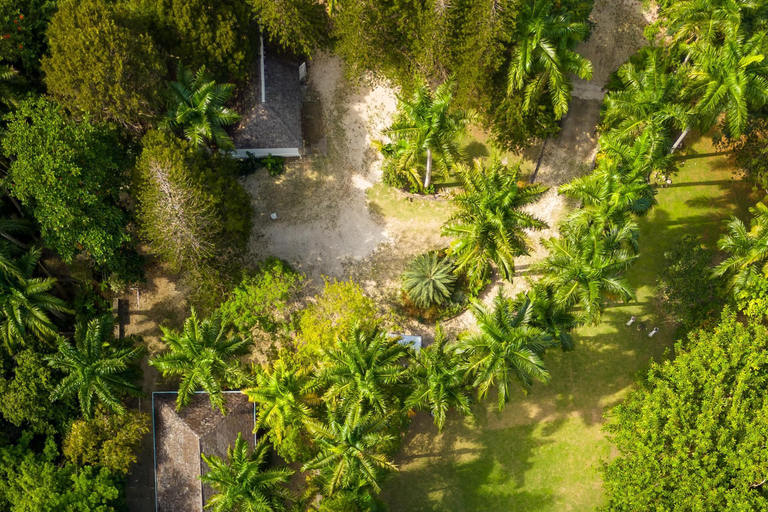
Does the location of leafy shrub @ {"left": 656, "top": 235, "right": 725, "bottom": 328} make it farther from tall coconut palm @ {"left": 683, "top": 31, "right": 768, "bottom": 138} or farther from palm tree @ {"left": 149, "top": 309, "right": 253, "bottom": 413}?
palm tree @ {"left": 149, "top": 309, "right": 253, "bottom": 413}

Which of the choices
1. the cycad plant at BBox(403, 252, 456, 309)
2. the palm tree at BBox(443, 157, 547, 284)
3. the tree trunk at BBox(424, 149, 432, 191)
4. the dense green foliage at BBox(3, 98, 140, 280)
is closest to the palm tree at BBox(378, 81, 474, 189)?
the tree trunk at BBox(424, 149, 432, 191)

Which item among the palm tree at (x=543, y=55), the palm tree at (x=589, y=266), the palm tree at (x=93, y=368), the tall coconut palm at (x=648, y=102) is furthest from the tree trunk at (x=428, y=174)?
the palm tree at (x=93, y=368)

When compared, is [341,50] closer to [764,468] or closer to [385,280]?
[385,280]

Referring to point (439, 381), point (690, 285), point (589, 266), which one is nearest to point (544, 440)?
point (439, 381)

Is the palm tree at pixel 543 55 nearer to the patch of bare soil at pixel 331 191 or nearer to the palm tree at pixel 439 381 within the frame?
the patch of bare soil at pixel 331 191

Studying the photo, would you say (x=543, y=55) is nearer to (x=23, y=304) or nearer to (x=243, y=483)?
(x=243, y=483)

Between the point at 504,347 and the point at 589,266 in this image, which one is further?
the point at 589,266

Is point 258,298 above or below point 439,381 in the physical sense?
above
